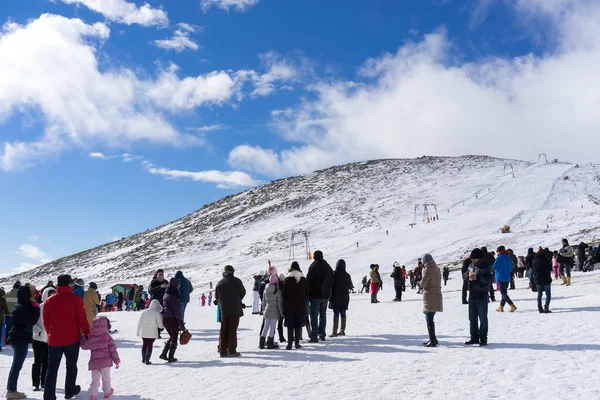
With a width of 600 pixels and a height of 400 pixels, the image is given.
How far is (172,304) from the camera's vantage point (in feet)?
34.1

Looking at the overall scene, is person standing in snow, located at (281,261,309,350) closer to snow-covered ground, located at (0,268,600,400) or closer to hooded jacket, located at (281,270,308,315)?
hooded jacket, located at (281,270,308,315)

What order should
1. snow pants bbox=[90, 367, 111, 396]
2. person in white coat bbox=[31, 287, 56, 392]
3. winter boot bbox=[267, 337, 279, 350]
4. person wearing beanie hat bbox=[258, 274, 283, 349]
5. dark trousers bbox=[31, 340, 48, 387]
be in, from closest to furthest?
snow pants bbox=[90, 367, 111, 396], person in white coat bbox=[31, 287, 56, 392], dark trousers bbox=[31, 340, 48, 387], person wearing beanie hat bbox=[258, 274, 283, 349], winter boot bbox=[267, 337, 279, 350]

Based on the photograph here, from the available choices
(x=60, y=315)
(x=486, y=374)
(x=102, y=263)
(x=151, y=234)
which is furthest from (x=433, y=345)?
(x=151, y=234)

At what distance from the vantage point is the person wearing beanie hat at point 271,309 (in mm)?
10938

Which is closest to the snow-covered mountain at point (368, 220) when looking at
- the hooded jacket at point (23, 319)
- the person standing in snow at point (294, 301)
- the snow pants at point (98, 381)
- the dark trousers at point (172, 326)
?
the person standing in snow at point (294, 301)

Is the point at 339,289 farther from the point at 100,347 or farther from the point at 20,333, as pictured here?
the point at 20,333

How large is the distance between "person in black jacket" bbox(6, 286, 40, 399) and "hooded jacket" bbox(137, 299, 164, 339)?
249 centimetres

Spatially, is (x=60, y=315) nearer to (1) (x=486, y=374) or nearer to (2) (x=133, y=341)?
(1) (x=486, y=374)

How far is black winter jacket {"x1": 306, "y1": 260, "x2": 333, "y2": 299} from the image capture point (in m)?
11.4

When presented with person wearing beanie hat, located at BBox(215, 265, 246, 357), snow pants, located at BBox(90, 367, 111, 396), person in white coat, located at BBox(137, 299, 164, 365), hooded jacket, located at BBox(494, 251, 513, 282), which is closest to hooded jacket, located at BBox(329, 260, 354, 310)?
person wearing beanie hat, located at BBox(215, 265, 246, 357)

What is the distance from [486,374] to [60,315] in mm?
5937

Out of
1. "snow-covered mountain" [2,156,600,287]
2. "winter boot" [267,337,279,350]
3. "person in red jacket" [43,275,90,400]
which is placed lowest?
"winter boot" [267,337,279,350]

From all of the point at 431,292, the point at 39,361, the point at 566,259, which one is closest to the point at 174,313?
the point at 39,361

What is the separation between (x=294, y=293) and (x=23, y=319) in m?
5.09
